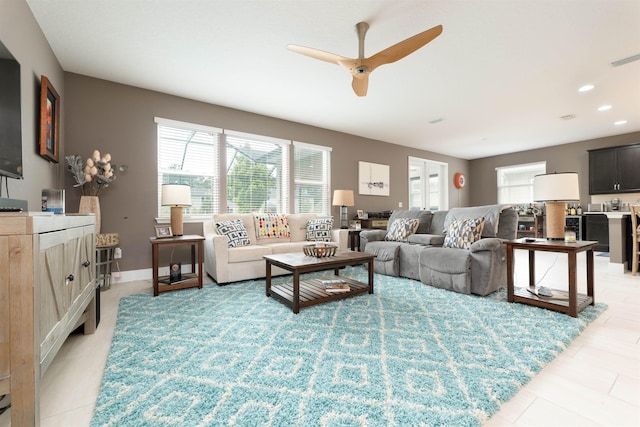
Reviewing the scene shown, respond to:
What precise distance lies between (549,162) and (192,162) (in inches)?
329

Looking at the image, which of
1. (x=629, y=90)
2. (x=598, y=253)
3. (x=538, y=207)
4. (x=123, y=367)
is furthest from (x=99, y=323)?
(x=538, y=207)

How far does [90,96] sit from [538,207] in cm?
930

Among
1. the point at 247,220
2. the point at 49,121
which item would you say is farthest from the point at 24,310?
the point at 247,220

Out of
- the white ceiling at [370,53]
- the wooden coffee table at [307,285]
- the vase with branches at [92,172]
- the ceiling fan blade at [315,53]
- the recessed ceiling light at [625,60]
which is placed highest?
the white ceiling at [370,53]

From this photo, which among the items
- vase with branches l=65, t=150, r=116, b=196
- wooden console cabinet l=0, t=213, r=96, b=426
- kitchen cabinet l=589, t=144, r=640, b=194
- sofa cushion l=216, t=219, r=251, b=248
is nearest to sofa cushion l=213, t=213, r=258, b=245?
sofa cushion l=216, t=219, r=251, b=248

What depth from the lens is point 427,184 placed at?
780cm

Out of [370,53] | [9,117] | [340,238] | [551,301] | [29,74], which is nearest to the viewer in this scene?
[9,117]

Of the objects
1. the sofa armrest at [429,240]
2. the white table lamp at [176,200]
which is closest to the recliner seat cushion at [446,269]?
the sofa armrest at [429,240]

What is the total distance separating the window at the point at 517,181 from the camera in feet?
25.1

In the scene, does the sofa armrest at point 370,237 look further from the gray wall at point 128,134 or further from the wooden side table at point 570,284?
the gray wall at point 128,134

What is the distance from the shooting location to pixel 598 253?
234 inches

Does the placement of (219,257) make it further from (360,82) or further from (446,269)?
(446,269)

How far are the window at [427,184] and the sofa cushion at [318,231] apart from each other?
3549mm

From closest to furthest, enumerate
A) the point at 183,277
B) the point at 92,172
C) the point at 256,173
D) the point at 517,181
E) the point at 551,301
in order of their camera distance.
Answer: the point at 551,301
the point at 92,172
the point at 183,277
the point at 256,173
the point at 517,181
